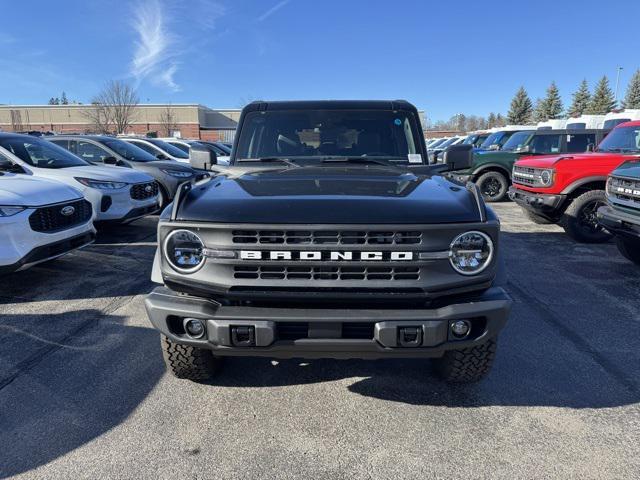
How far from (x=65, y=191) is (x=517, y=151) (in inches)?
418

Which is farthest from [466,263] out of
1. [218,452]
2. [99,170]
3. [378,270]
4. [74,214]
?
[99,170]

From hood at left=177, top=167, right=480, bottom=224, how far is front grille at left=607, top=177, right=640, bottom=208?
359cm

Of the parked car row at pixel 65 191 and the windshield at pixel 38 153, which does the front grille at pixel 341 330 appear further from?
the windshield at pixel 38 153

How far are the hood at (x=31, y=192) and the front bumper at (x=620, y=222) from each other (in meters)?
6.50

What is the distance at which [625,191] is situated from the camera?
5.40m

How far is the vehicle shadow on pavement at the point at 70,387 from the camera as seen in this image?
2447mm

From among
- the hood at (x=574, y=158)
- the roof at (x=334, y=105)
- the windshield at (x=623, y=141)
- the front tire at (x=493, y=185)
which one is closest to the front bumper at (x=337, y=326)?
the roof at (x=334, y=105)

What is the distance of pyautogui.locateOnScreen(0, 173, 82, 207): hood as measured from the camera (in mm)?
4625

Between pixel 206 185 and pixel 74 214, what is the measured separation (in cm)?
321

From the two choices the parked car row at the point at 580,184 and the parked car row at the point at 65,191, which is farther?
the parked car row at the point at 580,184

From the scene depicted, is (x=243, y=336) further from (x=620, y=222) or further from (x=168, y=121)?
(x=168, y=121)

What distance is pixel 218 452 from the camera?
239cm

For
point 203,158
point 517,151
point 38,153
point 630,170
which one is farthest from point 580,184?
point 38,153

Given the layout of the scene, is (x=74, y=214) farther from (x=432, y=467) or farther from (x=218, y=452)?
(x=432, y=467)
